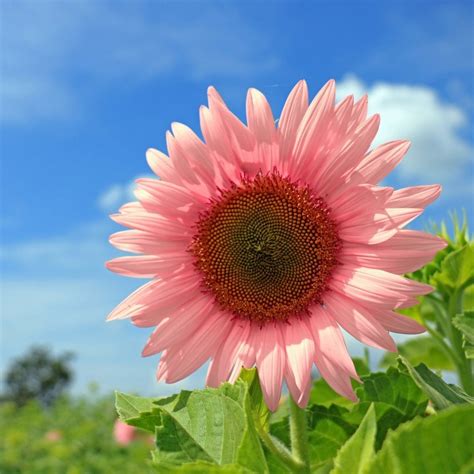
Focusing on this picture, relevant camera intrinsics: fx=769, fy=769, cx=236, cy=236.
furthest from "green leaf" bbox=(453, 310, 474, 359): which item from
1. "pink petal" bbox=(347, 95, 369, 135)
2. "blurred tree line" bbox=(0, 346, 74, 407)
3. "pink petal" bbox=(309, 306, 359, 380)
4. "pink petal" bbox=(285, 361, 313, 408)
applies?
"blurred tree line" bbox=(0, 346, 74, 407)

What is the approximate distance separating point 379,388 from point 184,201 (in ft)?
1.84

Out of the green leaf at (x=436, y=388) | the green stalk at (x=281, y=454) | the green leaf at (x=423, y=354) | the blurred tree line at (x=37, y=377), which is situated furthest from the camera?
the blurred tree line at (x=37, y=377)

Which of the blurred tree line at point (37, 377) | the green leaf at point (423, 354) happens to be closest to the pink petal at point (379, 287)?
the green leaf at point (423, 354)

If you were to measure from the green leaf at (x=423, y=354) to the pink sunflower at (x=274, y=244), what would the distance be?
31.1 inches

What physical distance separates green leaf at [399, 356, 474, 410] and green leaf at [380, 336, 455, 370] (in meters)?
1.00

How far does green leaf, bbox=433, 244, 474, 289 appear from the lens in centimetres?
187

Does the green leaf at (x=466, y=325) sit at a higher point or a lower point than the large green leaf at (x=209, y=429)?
lower

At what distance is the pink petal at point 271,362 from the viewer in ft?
4.74

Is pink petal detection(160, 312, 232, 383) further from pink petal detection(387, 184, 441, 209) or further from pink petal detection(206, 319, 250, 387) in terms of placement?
pink petal detection(387, 184, 441, 209)

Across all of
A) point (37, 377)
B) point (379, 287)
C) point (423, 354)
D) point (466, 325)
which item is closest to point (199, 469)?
point (379, 287)

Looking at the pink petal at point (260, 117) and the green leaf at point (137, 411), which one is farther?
the pink petal at point (260, 117)

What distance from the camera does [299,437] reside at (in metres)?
1.40

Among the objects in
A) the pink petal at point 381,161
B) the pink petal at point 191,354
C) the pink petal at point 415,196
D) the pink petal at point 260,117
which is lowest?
the pink petal at point 191,354

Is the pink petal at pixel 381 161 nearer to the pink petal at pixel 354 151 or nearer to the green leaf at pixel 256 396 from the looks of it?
the pink petal at pixel 354 151
